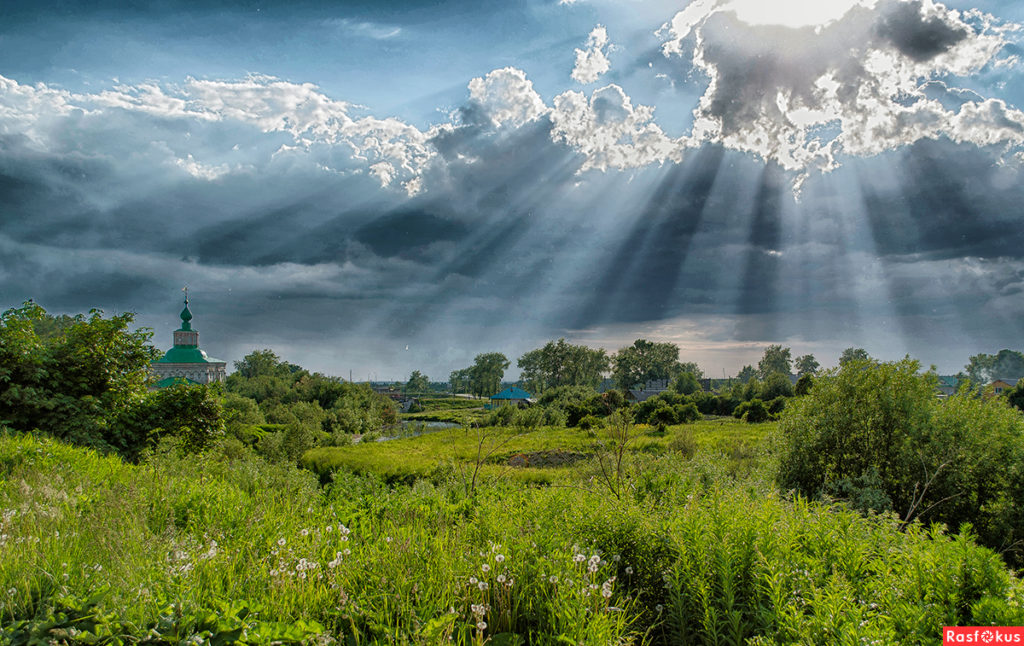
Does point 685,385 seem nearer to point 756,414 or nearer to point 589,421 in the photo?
point 756,414

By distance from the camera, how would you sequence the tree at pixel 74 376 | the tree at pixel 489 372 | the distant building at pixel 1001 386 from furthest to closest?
the tree at pixel 489 372 → the distant building at pixel 1001 386 → the tree at pixel 74 376

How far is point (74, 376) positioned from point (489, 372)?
75.2 meters

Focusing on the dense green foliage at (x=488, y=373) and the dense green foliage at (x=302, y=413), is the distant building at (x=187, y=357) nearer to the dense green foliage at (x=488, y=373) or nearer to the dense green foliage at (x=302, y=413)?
the dense green foliage at (x=302, y=413)

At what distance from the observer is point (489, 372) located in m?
85.0

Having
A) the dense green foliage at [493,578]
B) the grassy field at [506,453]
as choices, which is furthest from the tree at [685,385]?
the dense green foliage at [493,578]

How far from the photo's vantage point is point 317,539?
346cm

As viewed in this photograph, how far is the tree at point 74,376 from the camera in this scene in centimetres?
954

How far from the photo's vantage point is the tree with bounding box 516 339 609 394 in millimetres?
70250

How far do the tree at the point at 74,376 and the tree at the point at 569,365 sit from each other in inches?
2370

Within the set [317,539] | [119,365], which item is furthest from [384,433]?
[317,539]

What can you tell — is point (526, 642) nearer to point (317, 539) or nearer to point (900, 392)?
point (317, 539)

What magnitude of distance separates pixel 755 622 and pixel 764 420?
109 feet

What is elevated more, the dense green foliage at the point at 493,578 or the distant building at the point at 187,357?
the distant building at the point at 187,357

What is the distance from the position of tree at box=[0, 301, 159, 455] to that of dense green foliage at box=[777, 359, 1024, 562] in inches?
491
